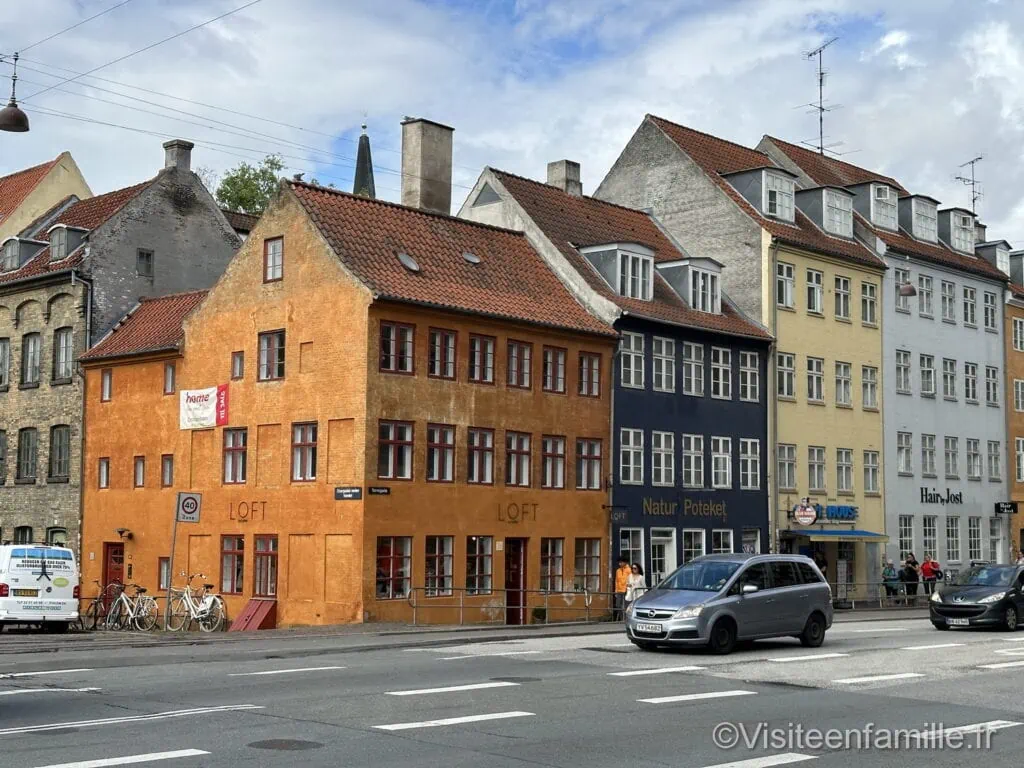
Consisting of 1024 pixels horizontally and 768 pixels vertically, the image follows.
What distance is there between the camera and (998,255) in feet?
186

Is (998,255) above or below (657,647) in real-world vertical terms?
→ above

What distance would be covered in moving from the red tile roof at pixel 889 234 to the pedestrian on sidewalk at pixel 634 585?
19.7 meters

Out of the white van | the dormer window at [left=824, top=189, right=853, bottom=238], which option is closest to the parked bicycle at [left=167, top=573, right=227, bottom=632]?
the white van

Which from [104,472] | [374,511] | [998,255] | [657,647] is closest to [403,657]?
[657,647]

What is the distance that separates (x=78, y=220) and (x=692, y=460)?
71.9ft

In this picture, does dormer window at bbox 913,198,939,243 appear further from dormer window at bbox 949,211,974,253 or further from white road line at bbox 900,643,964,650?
white road line at bbox 900,643,964,650

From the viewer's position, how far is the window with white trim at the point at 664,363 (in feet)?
131

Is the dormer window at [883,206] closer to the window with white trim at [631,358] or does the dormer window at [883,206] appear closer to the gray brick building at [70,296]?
the window with white trim at [631,358]

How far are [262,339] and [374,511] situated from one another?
630cm

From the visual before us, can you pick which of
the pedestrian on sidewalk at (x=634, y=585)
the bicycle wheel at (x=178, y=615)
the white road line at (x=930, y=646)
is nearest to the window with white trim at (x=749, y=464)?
the pedestrian on sidewalk at (x=634, y=585)

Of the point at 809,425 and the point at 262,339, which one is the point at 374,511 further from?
the point at 809,425

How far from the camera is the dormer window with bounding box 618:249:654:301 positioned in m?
39.8

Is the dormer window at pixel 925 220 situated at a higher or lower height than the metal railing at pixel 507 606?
higher

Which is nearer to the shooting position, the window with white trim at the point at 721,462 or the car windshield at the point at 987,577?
the car windshield at the point at 987,577
